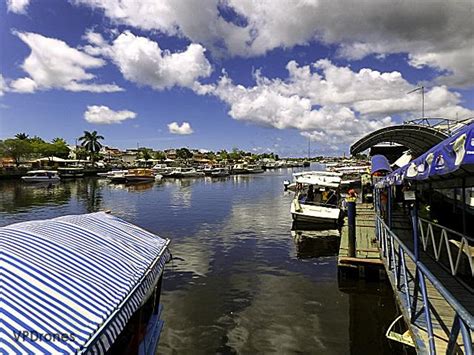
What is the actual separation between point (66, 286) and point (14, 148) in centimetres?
8743

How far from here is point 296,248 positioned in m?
18.8

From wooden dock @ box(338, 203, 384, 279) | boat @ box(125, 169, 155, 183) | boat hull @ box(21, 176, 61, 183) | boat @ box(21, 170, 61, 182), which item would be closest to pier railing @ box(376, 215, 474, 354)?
wooden dock @ box(338, 203, 384, 279)

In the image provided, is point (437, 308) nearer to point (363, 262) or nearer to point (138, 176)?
point (363, 262)

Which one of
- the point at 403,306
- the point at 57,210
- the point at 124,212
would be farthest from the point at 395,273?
the point at 57,210

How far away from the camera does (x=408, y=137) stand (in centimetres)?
1856

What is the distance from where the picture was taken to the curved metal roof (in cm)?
1633

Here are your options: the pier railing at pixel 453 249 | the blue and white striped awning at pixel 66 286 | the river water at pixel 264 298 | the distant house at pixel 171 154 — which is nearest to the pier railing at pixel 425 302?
the pier railing at pixel 453 249

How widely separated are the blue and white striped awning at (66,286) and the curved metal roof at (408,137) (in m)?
14.6

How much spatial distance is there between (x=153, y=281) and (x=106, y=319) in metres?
2.03

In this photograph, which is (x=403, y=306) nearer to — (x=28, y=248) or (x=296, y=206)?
(x=28, y=248)

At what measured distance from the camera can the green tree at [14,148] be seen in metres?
76.6

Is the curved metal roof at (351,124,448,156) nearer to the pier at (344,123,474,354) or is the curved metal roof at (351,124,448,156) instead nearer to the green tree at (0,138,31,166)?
the pier at (344,123,474,354)

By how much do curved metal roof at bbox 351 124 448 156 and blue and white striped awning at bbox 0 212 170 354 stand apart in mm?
14587

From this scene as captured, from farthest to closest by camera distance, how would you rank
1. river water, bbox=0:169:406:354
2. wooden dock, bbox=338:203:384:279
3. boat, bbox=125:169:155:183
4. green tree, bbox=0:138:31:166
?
green tree, bbox=0:138:31:166 → boat, bbox=125:169:155:183 → wooden dock, bbox=338:203:384:279 → river water, bbox=0:169:406:354
